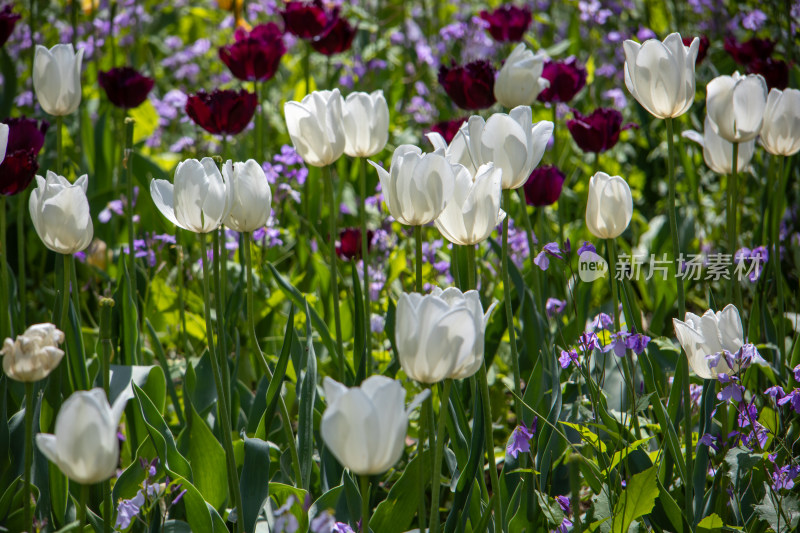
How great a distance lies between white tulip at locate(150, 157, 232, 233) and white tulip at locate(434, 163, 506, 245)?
1.11 ft

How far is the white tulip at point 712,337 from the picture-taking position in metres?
1.33

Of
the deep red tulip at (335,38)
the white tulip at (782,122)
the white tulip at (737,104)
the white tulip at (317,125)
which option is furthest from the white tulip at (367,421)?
the deep red tulip at (335,38)

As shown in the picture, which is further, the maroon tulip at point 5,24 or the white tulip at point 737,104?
the maroon tulip at point 5,24

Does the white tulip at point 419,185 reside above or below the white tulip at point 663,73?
below

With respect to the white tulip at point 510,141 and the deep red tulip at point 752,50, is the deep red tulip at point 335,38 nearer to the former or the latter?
the deep red tulip at point 752,50

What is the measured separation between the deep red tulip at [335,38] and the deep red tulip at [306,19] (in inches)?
0.7

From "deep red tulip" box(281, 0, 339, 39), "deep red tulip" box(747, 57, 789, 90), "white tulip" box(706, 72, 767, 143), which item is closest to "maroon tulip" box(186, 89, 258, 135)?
"deep red tulip" box(281, 0, 339, 39)

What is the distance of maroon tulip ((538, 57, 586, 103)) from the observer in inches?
87.0

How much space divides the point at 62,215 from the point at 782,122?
1.41 m

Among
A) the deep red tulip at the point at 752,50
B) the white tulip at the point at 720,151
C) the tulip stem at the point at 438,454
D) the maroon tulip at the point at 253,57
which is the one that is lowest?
the tulip stem at the point at 438,454

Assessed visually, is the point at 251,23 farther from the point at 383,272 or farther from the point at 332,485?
the point at 332,485

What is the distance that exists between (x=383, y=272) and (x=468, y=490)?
123 cm

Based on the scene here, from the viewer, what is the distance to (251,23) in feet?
14.0

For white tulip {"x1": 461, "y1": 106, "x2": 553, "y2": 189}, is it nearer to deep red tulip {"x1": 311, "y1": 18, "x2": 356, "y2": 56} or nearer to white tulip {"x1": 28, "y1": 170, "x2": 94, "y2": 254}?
white tulip {"x1": 28, "y1": 170, "x2": 94, "y2": 254}
